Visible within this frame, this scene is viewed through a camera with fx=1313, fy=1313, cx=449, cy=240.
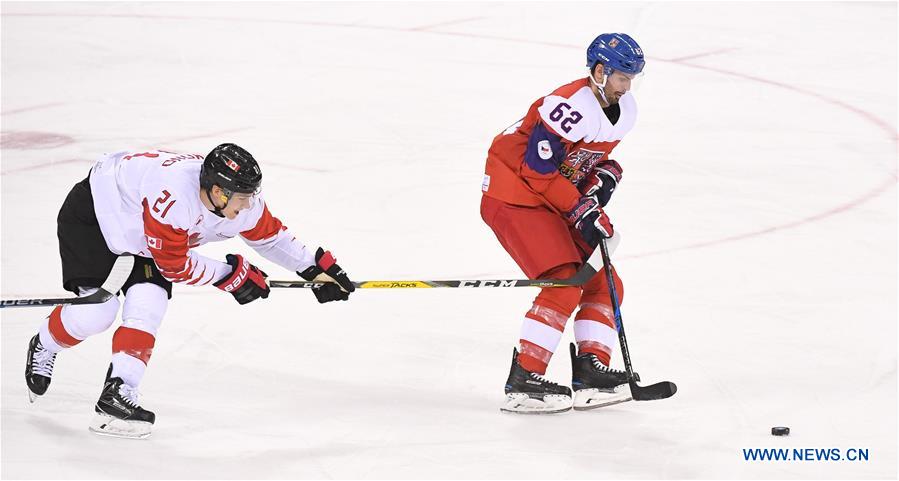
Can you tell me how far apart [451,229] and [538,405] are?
1749 millimetres

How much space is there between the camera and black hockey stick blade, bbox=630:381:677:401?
12.0ft

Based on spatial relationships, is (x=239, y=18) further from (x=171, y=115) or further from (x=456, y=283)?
(x=456, y=283)

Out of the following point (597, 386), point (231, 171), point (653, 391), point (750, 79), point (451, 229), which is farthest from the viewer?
point (750, 79)

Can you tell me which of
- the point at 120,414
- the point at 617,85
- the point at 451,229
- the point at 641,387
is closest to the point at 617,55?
the point at 617,85

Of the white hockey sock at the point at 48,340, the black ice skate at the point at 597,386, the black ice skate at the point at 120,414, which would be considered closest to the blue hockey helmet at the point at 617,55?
the black ice skate at the point at 597,386

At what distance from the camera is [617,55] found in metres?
3.74

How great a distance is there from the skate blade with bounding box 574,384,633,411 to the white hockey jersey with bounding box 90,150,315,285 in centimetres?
99

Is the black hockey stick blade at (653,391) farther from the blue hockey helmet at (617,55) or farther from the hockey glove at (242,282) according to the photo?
the hockey glove at (242,282)

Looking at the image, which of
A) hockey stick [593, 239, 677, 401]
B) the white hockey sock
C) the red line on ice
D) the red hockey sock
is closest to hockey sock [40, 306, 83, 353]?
the white hockey sock

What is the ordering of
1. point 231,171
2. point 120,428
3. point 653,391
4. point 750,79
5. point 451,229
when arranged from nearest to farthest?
point 231,171, point 120,428, point 653,391, point 451,229, point 750,79

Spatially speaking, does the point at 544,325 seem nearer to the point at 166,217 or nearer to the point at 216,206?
the point at 216,206

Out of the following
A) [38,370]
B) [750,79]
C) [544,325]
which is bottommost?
[38,370]

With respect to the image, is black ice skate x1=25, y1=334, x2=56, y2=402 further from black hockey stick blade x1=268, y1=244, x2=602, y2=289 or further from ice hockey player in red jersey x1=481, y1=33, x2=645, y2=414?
ice hockey player in red jersey x1=481, y1=33, x2=645, y2=414

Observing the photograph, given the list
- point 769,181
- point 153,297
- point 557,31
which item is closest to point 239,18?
point 557,31
